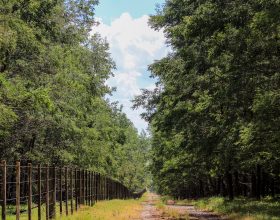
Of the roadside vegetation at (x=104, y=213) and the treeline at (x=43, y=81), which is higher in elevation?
the treeline at (x=43, y=81)

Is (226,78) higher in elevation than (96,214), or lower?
higher

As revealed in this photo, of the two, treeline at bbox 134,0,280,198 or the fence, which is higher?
treeline at bbox 134,0,280,198

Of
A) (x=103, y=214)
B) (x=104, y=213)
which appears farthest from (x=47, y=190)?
(x=104, y=213)

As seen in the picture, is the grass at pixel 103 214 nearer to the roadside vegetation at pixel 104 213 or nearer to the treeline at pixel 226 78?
the roadside vegetation at pixel 104 213

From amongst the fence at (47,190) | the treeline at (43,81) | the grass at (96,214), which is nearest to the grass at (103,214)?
the grass at (96,214)

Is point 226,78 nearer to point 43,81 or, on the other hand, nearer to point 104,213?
point 104,213

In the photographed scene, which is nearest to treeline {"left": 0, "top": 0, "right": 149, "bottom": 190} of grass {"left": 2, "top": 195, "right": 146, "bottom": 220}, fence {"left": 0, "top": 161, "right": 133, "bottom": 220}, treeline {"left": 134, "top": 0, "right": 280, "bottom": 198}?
fence {"left": 0, "top": 161, "right": 133, "bottom": 220}

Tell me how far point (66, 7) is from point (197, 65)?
519 inches

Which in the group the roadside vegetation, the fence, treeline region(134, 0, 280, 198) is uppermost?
treeline region(134, 0, 280, 198)

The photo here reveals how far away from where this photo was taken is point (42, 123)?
28.4 metres

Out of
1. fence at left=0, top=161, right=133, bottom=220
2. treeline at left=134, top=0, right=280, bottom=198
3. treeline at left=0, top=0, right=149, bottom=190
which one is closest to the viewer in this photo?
fence at left=0, top=161, right=133, bottom=220

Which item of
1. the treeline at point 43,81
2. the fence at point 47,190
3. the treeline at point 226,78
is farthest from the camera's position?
the treeline at point 43,81

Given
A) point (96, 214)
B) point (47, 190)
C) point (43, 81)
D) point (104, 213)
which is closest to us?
point (47, 190)

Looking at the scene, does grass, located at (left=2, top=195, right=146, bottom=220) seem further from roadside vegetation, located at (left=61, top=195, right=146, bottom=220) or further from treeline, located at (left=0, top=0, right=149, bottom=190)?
treeline, located at (left=0, top=0, right=149, bottom=190)
